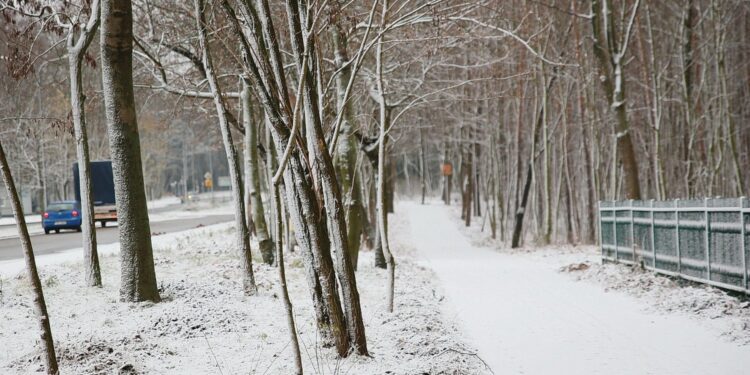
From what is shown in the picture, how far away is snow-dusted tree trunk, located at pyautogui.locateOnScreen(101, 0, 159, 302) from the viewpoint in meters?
9.09

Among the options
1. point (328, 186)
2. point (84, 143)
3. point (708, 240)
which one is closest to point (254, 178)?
point (84, 143)

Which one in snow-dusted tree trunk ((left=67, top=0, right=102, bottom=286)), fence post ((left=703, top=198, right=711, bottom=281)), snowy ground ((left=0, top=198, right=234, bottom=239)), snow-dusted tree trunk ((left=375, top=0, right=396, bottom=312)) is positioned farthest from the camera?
snowy ground ((left=0, top=198, right=234, bottom=239))

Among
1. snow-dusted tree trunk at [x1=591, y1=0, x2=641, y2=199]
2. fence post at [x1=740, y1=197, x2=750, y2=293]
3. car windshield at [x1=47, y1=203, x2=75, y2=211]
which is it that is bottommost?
fence post at [x1=740, y1=197, x2=750, y2=293]

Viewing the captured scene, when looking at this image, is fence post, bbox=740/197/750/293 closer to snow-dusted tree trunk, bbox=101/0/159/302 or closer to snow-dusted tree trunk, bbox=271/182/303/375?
snow-dusted tree trunk, bbox=271/182/303/375

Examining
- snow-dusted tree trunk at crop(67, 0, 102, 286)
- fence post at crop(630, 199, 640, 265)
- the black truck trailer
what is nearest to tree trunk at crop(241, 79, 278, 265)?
snow-dusted tree trunk at crop(67, 0, 102, 286)

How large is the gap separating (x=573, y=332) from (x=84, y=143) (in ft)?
26.8

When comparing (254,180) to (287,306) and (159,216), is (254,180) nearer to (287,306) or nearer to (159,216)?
(287,306)

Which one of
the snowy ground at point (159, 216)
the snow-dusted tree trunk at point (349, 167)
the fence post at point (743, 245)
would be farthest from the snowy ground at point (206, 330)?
the snowy ground at point (159, 216)

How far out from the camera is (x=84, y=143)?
11.0 meters

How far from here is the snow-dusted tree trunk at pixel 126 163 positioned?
909 cm

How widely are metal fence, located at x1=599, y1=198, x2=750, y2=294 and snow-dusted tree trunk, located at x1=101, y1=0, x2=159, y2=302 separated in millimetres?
8170

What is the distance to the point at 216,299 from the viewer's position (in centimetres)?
952

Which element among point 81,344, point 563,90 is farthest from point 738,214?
point 563,90

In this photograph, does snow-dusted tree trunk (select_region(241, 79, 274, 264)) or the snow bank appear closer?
the snow bank
